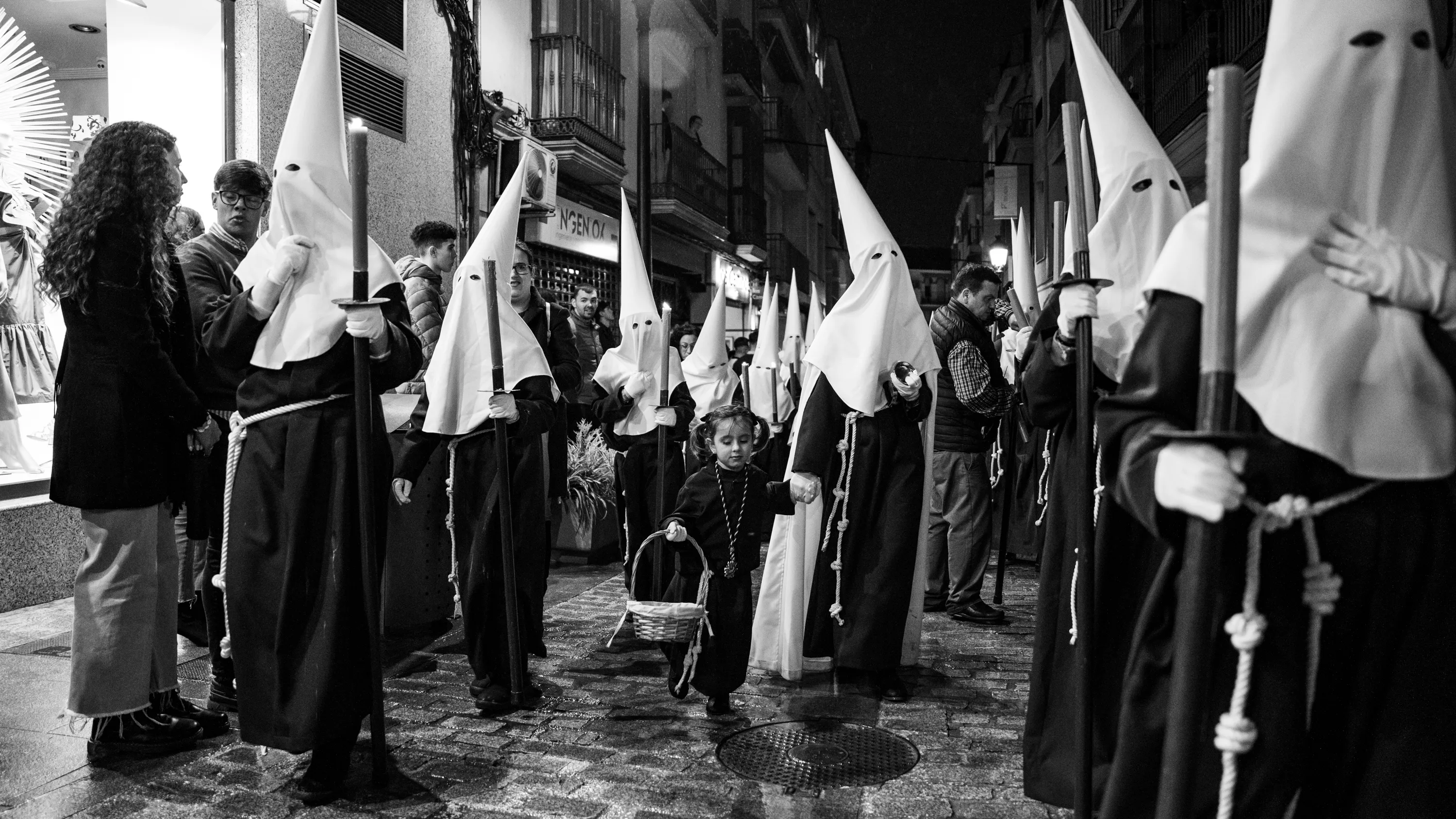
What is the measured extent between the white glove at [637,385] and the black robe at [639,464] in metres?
0.06

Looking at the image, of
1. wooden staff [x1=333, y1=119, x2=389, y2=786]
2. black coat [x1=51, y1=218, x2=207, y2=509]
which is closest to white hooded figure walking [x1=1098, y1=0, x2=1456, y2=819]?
wooden staff [x1=333, y1=119, x2=389, y2=786]

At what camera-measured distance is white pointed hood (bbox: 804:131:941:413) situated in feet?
17.4

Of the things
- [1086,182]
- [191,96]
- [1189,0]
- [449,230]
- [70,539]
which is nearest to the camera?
[1086,182]

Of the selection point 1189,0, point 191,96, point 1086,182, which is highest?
point 1189,0

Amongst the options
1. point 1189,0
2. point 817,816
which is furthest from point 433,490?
point 1189,0

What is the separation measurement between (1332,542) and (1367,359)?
0.35m

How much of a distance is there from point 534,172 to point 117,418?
9803 mm

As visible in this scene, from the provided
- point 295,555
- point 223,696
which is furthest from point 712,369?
point 295,555

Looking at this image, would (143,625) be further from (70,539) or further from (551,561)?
(551,561)

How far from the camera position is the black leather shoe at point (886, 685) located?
5.14 meters

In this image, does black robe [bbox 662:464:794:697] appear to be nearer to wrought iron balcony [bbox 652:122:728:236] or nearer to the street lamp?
wrought iron balcony [bbox 652:122:728:236]

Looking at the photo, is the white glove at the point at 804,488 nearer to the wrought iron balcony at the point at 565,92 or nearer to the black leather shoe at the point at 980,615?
the black leather shoe at the point at 980,615

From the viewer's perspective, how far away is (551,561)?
8.95m

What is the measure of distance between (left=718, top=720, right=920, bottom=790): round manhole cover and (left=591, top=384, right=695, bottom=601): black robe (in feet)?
7.58
